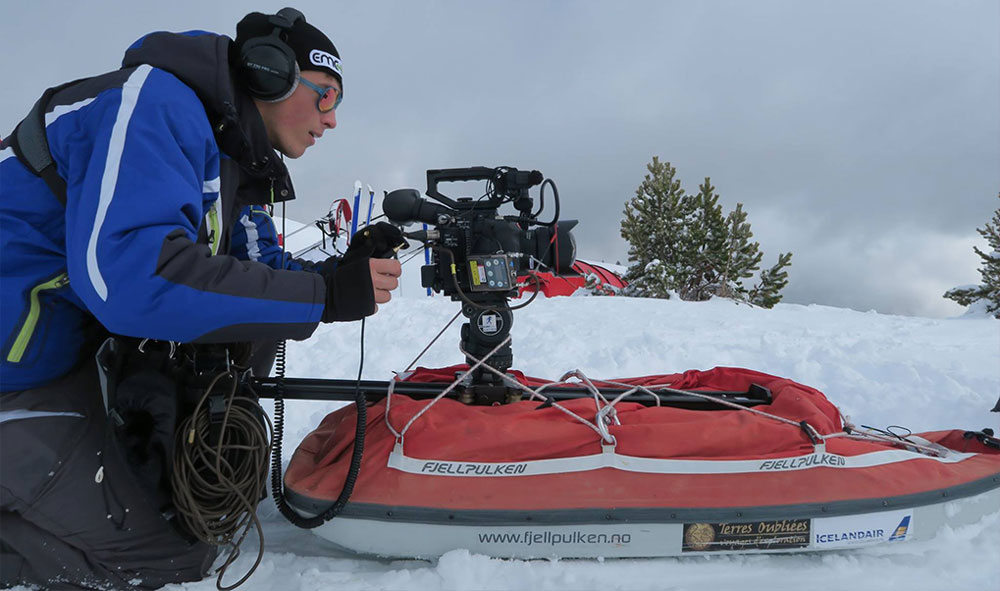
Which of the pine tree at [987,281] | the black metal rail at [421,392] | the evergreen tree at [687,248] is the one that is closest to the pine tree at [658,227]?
the evergreen tree at [687,248]

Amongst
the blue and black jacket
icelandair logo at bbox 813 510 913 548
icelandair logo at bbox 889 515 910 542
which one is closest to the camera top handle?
the blue and black jacket

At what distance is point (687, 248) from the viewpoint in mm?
17078

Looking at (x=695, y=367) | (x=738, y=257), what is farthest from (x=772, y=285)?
(x=695, y=367)

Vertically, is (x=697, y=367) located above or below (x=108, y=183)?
below

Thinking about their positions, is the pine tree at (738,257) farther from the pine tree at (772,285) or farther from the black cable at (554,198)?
the black cable at (554,198)

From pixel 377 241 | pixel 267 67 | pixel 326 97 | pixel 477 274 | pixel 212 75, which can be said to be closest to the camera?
pixel 212 75

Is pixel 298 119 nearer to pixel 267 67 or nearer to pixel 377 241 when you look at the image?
pixel 267 67

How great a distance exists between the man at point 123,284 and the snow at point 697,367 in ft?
1.29

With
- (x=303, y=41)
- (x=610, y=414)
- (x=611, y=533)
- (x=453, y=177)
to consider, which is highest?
(x=303, y=41)

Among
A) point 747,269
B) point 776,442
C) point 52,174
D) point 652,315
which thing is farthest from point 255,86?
point 747,269

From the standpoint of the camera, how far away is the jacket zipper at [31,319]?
1515mm

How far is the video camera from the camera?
212 centimetres

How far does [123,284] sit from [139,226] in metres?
0.14

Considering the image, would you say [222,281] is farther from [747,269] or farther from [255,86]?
[747,269]
